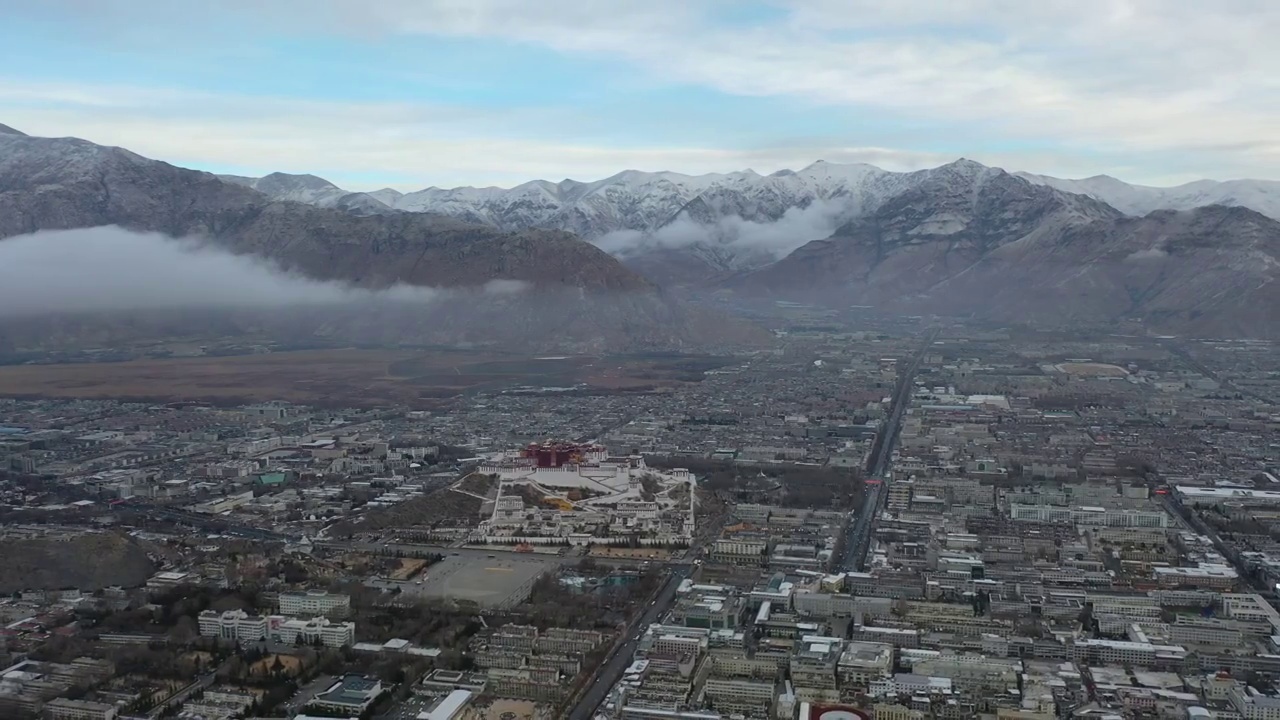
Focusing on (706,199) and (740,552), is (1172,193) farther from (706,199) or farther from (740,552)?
(740,552)

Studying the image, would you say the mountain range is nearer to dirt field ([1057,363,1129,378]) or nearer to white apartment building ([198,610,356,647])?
dirt field ([1057,363,1129,378])

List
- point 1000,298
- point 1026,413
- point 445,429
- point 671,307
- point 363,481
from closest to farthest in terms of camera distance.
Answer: point 363,481 < point 445,429 < point 1026,413 < point 671,307 < point 1000,298

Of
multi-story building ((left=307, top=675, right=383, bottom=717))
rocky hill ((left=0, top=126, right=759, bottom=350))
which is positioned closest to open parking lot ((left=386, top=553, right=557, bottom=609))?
multi-story building ((left=307, top=675, right=383, bottom=717))

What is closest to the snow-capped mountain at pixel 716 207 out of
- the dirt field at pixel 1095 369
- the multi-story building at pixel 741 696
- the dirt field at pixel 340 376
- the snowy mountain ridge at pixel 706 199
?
the snowy mountain ridge at pixel 706 199

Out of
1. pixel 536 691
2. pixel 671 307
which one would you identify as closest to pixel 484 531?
pixel 536 691

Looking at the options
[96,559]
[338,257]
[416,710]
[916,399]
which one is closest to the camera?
[416,710]

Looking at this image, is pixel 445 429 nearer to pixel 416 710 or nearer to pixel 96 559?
pixel 96 559
